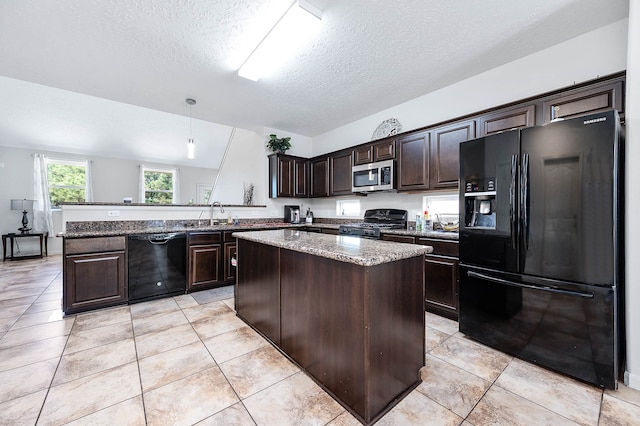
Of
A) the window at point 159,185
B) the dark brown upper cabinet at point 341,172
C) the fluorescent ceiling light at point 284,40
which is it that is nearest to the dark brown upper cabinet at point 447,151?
the dark brown upper cabinet at point 341,172

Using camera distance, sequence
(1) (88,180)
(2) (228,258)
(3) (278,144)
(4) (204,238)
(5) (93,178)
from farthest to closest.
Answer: (5) (93,178) < (1) (88,180) < (3) (278,144) < (2) (228,258) < (4) (204,238)

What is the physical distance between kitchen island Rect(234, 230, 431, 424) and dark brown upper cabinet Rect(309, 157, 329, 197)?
9.13 ft

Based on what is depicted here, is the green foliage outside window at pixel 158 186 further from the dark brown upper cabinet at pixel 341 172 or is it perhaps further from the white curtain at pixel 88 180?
the dark brown upper cabinet at pixel 341 172

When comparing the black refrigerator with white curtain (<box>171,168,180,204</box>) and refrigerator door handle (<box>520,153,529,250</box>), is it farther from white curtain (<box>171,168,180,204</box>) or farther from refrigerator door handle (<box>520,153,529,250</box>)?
white curtain (<box>171,168,180,204</box>)

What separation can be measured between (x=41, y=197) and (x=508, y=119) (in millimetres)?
9112

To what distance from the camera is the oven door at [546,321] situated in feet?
5.28

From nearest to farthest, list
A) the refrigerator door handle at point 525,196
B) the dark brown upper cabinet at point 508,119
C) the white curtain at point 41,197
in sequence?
the refrigerator door handle at point 525,196 → the dark brown upper cabinet at point 508,119 → the white curtain at point 41,197

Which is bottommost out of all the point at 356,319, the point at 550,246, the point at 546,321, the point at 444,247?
the point at 546,321

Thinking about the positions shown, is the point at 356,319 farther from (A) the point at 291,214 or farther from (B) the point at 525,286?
(A) the point at 291,214

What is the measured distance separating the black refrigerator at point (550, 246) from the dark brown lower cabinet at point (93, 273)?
367 cm

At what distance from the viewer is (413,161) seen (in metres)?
3.26

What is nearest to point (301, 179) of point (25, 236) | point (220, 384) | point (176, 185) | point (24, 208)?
point (220, 384)

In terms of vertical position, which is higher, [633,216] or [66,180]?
[66,180]

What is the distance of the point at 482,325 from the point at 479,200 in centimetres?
105
